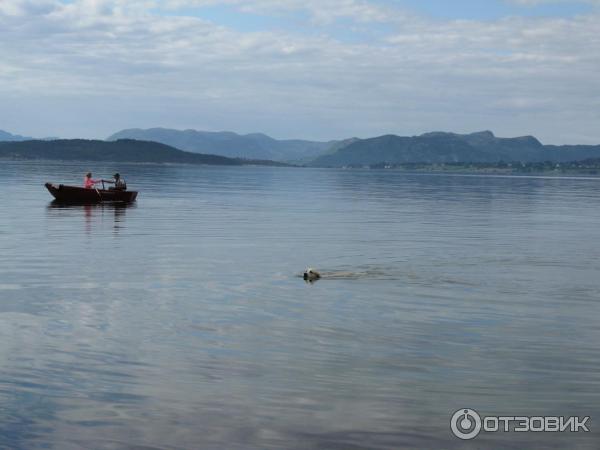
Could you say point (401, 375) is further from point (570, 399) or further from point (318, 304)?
point (318, 304)

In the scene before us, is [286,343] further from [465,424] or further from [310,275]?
[310,275]

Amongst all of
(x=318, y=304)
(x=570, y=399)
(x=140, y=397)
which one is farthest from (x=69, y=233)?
(x=570, y=399)

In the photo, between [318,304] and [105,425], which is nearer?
[105,425]

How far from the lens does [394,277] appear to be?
33.3 metres

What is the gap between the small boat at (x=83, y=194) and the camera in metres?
80.3

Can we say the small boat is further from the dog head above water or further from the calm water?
the dog head above water

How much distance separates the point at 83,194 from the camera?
80.5 metres

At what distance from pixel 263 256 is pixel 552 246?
766 inches

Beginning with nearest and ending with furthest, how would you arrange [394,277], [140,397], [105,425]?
[105,425] → [140,397] → [394,277]

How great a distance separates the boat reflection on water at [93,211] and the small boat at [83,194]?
67cm

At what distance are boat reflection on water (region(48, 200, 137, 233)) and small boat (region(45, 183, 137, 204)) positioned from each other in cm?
67


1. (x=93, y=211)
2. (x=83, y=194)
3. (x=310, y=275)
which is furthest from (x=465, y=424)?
(x=83, y=194)

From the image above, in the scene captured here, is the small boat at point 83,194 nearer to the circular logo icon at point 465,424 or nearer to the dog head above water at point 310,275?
the dog head above water at point 310,275

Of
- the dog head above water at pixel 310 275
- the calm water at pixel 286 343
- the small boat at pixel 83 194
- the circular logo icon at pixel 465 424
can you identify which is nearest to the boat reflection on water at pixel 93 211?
the small boat at pixel 83 194
